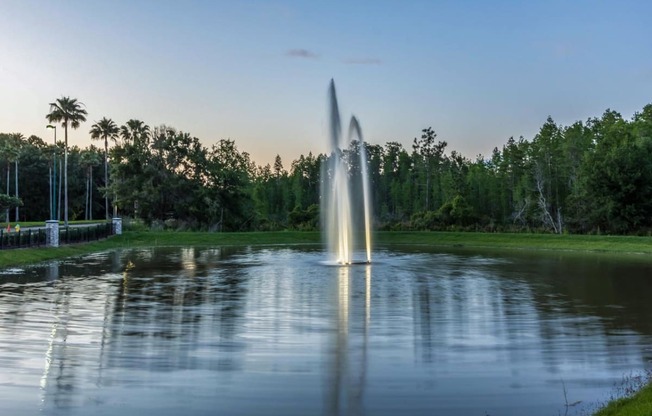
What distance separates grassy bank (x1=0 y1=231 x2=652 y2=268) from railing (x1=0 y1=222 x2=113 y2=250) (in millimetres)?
862

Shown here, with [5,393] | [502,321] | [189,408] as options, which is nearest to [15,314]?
[5,393]

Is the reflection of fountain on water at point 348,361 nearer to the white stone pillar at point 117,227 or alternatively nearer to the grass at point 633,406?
the grass at point 633,406

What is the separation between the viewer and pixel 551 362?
1164cm

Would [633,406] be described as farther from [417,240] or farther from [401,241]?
[401,241]

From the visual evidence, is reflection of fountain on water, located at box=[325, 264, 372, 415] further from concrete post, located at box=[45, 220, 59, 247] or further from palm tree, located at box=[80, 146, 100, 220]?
palm tree, located at box=[80, 146, 100, 220]

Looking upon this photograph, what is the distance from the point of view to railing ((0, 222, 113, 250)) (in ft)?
117

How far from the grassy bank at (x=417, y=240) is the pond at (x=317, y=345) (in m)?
24.6

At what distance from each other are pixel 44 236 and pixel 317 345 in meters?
32.7

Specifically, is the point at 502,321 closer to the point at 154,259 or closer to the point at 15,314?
the point at 15,314

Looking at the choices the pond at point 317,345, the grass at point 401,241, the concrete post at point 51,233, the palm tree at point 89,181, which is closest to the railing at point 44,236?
the concrete post at point 51,233

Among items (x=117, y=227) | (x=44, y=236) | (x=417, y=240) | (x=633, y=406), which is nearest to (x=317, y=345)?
(x=633, y=406)

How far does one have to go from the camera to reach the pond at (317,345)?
30.5 ft

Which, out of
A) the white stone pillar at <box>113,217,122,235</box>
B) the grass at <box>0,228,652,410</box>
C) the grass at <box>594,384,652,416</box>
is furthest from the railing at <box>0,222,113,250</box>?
the grass at <box>594,384,652,416</box>

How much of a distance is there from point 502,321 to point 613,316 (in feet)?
10.9
